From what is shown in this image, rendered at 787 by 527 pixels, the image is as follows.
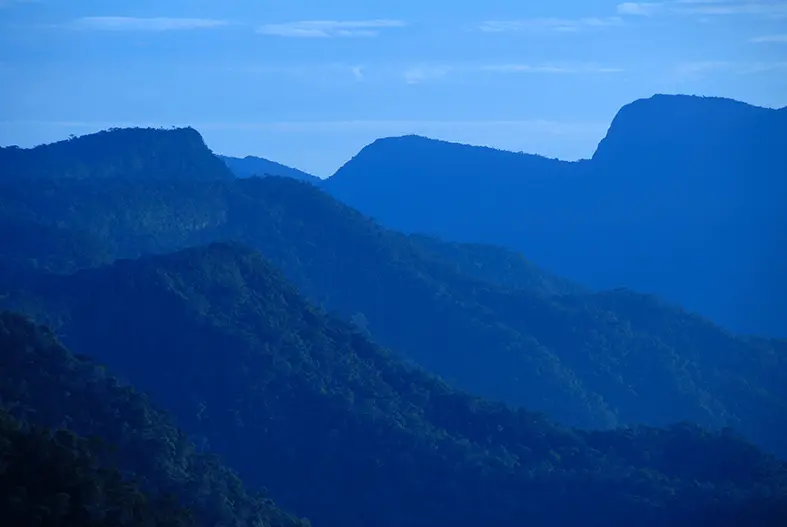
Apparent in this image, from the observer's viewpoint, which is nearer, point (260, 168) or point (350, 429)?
point (350, 429)

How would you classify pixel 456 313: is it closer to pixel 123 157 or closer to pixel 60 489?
pixel 123 157

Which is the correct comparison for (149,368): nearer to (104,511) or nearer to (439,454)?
(439,454)

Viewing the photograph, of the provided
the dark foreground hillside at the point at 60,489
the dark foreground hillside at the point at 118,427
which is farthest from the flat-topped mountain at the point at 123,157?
the dark foreground hillside at the point at 60,489

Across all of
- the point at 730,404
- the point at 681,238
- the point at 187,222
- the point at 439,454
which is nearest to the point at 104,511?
the point at 439,454

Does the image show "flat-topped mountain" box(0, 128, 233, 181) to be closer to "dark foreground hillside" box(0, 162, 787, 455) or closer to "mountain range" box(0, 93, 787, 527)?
"mountain range" box(0, 93, 787, 527)

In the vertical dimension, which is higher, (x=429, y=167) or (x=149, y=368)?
(x=429, y=167)

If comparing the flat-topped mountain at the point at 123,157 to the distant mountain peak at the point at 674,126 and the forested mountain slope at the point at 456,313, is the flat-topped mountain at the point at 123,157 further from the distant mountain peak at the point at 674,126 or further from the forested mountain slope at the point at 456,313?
the distant mountain peak at the point at 674,126

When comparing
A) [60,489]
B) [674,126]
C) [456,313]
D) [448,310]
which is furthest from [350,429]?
[674,126]
